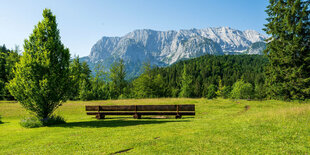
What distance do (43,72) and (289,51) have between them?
3296cm

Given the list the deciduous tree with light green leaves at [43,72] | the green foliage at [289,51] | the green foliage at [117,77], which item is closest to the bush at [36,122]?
the deciduous tree with light green leaves at [43,72]

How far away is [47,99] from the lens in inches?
609

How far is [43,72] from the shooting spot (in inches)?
611

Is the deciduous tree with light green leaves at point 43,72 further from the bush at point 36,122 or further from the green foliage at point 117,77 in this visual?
the green foliage at point 117,77

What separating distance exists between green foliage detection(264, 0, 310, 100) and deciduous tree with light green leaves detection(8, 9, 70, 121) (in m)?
31.2

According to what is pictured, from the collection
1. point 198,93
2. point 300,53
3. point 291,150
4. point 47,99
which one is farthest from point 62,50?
point 198,93

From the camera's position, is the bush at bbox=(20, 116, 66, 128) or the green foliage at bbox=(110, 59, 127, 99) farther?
the green foliage at bbox=(110, 59, 127, 99)

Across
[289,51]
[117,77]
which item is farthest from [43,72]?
[117,77]

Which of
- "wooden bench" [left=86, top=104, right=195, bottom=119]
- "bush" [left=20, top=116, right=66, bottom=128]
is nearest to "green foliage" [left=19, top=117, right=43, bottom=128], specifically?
"bush" [left=20, top=116, right=66, bottom=128]

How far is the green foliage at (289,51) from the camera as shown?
27078mm

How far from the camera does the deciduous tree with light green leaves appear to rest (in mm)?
14906

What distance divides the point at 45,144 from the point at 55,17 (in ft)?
41.3

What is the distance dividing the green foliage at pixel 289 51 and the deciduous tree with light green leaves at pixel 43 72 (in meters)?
31.2

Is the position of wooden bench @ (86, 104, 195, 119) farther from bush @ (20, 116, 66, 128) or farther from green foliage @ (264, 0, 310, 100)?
green foliage @ (264, 0, 310, 100)
